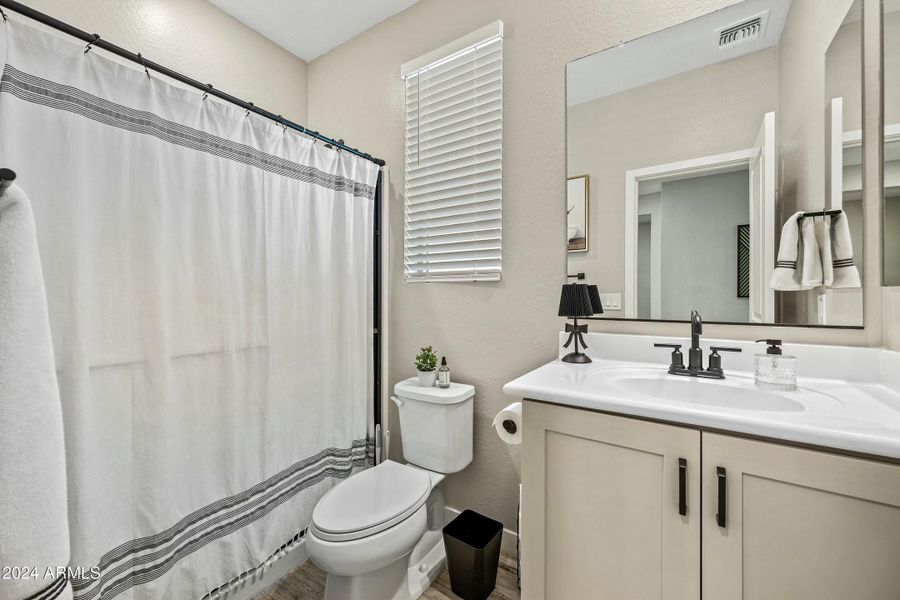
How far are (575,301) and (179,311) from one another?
4.53ft

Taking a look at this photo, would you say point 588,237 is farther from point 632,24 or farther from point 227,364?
point 227,364

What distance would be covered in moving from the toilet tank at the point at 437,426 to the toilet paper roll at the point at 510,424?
48cm

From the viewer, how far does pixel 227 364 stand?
1.41 metres

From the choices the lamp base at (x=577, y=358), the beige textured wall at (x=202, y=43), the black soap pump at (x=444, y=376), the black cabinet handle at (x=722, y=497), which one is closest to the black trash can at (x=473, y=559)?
the black soap pump at (x=444, y=376)

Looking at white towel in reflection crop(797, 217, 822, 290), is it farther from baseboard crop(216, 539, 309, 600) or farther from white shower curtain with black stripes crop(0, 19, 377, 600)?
baseboard crop(216, 539, 309, 600)

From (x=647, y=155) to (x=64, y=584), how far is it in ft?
6.50

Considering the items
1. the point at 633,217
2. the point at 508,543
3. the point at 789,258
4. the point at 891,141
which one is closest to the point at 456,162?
the point at 633,217

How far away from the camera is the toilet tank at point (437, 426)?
5.37 feet

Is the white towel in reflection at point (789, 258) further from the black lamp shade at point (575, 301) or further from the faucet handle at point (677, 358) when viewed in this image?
the black lamp shade at point (575, 301)

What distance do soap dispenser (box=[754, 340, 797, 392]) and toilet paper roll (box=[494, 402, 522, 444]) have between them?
66cm

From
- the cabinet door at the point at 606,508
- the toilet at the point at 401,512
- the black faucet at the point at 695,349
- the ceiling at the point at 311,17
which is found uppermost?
the ceiling at the point at 311,17

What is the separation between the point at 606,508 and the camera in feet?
3.05

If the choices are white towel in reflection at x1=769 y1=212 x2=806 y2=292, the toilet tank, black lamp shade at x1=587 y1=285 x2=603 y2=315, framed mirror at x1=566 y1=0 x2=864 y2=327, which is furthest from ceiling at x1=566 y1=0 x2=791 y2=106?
the toilet tank

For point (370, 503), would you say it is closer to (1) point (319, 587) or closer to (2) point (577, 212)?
(1) point (319, 587)
